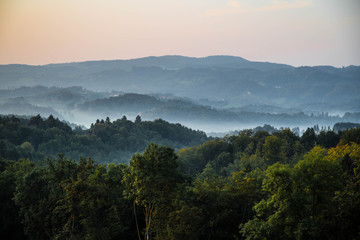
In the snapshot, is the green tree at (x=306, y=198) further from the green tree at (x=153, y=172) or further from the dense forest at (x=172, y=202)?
the green tree at (x=153, y=172)

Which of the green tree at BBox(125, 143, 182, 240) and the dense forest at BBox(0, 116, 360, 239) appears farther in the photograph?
the green tree at BBox(125, 143, 182, 240)

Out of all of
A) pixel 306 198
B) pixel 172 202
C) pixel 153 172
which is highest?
pixel 153 172

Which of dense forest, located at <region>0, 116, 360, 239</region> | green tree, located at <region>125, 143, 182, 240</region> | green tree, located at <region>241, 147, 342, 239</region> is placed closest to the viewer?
green tree, located at <region>241, 147, 342, 239</region>

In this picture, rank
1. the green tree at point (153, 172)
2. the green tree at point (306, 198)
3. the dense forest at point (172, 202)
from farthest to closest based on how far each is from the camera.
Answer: the green tree at point (153, 172) < the dense forest at point (172, 202) < the green tree at point (306, 198)

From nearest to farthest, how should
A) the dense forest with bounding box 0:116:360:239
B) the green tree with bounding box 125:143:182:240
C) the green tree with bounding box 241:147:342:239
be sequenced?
the green tree with bounding box 241:147:342:239 → the dense forest with bounding box 0:116:360:239 → the green tree with bounding box 125:143:182:240

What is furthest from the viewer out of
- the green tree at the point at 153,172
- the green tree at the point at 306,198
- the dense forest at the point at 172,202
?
the green tree at the point at 153,172

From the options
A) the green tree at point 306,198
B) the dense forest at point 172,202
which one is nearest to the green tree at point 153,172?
the dense forest at point 172,202

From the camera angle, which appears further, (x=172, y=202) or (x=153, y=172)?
(x=172, y=202)

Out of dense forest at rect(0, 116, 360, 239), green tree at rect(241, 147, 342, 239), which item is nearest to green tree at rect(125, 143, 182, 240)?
dense forest at rect(0, 116, 360, 239)

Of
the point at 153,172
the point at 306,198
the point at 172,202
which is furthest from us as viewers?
the point at 172,202

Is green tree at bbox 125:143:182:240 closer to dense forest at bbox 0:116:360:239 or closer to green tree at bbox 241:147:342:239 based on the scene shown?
dense forest at bbox 0:116:360:239

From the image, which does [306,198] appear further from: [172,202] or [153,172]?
[153,172]

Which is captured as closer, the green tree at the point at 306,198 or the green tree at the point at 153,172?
the green tree at the point at 306,198

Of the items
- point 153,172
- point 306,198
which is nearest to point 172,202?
point 153,172
